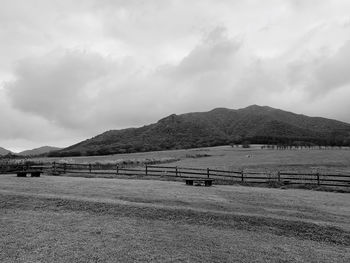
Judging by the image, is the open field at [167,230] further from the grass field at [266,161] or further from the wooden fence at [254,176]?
the grass field at [266,161]

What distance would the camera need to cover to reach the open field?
913 centimetres

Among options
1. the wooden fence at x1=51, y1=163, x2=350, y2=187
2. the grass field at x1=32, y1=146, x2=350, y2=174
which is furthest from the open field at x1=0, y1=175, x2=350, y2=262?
the grass field at x1=32, y1=146, x2=350, y2=174

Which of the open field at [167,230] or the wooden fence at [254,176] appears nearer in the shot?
the open field at [167,230]

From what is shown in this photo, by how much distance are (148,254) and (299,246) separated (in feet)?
18.1

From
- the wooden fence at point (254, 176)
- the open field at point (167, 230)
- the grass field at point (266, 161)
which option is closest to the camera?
the open field at point (167, 230)

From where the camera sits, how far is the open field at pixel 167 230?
9.13m

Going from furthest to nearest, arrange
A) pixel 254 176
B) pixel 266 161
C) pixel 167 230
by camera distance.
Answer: pixel 266 161, pixel 254 176, pixel 167 230

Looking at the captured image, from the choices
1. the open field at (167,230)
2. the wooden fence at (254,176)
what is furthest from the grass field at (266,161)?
the open field at (167,230)

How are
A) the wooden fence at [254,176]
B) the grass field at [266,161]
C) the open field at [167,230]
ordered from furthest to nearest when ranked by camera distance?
the grass field at [266,161] < the wooden fence at [254,176] < the open field at [167,230]

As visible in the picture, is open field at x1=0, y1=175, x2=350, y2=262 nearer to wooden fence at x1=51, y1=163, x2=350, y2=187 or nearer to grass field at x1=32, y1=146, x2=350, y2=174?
wooden fence at x1=51, y1=163, x2=350, y2=187

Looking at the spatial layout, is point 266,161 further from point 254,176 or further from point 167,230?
point 167,230

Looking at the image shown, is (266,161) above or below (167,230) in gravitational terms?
above

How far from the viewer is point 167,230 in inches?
450

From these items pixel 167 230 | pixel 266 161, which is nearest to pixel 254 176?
pixel 167 230
